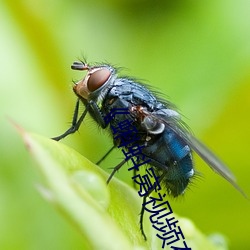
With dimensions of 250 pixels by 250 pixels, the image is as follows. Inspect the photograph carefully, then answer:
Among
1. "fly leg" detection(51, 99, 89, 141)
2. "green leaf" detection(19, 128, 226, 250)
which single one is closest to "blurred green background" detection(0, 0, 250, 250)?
"fly leg" detection(51, 99, 89, 141)

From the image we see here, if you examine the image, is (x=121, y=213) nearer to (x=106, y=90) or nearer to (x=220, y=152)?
(x=106, y=90)

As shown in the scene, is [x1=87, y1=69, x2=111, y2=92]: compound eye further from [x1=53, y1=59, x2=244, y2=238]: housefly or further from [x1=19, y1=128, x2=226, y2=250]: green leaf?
[x1=19, y1=128, x2=226, y2=250]: green leaf

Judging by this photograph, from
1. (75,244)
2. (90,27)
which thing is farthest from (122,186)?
(90,27)

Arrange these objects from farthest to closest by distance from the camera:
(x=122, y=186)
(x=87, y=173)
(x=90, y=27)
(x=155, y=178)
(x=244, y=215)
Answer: (x=90, y=27) → (x=244, y=215) → (x=155, y=178) → (x=122, y=186) → (x=87, y=173)

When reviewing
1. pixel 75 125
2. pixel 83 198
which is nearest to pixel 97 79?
pixel 75 125

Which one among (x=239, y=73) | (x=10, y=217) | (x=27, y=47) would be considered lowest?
(x=10, y=217)

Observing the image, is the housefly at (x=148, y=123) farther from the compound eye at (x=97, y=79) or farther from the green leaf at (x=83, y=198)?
the green leaf at (x=83, y=198)

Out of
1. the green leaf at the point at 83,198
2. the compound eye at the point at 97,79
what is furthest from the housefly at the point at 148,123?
the green leaf at the point at 83,198
